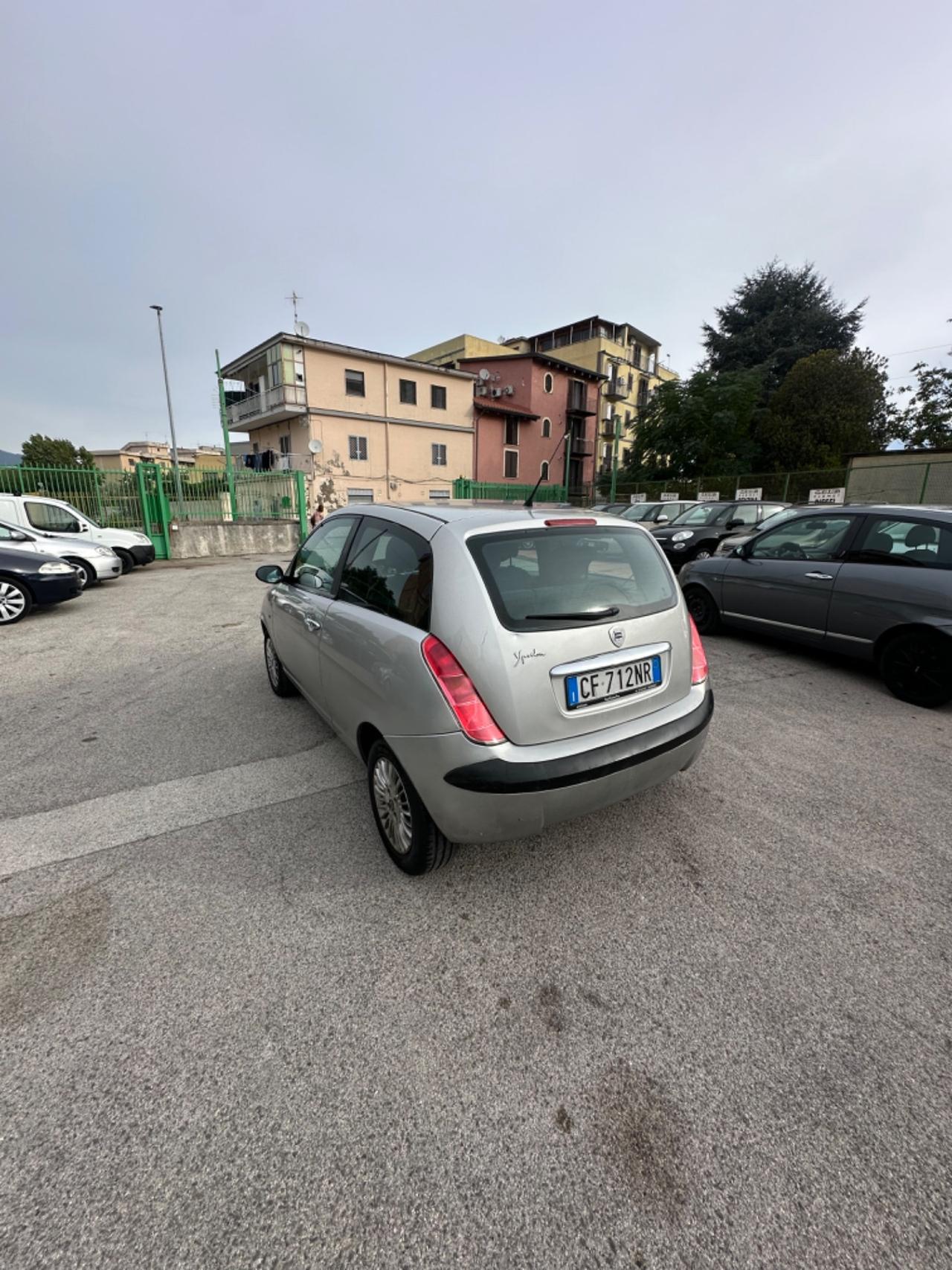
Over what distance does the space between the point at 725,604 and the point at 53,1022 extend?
622cm

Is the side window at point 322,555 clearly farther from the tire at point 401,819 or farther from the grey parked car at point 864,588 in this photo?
the grey parked car at point 864,588

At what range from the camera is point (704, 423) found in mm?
29391

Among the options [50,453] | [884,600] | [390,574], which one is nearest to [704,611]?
[884,600]

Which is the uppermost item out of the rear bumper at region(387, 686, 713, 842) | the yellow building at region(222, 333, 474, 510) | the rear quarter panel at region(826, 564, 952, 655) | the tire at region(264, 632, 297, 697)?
the yellow building at region(222, 333, 474, 510)

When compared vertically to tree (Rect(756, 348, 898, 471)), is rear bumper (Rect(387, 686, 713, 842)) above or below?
below

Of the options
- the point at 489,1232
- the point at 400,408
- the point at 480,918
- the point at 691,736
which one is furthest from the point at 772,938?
the point at 400,408

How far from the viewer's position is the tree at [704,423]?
2892 cm

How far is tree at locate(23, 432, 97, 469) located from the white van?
4632cm

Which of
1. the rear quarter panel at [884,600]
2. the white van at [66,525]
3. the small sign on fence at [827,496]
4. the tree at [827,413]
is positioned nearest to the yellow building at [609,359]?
the tree at [827,413]

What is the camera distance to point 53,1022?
1.74 metres

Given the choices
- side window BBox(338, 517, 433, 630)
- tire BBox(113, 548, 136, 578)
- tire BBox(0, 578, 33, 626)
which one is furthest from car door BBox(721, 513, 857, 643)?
tire BBox(113, 548, 136, 578)

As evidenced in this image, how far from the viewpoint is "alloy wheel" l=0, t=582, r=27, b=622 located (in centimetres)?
696

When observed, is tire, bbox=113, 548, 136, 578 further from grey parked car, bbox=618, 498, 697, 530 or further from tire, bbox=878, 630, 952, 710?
tire, bbox=878, 630, 952, 710

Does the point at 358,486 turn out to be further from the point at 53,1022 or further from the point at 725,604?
the point at 53,1022
